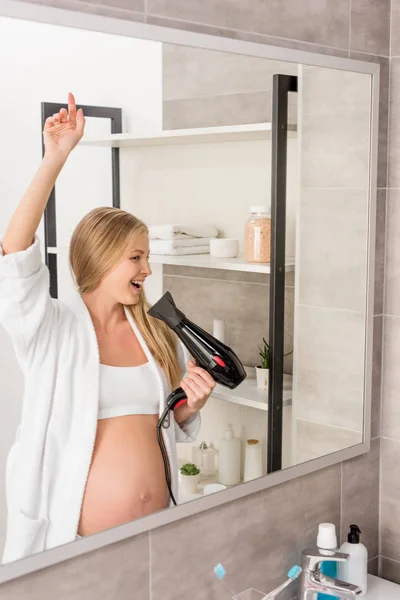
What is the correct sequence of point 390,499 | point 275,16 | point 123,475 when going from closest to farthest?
point 123,475, point 275,16, point 390,499

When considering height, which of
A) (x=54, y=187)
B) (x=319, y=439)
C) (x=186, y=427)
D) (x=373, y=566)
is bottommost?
(x=373, y=566)

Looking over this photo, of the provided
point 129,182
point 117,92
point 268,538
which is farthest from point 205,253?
point 268,538

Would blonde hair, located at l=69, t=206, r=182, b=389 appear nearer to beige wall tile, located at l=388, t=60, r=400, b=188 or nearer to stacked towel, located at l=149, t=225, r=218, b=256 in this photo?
stacked towel, located at l=149, t=225, r=218, b=256

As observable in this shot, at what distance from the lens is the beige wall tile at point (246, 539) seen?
1.36 m

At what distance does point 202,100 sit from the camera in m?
1.30

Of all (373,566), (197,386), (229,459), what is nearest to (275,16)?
(197,386)

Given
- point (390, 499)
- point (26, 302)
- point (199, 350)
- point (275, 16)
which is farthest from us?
point (390, 499)

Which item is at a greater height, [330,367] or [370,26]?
[370,26]

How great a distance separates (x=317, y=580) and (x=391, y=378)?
1.74 feet

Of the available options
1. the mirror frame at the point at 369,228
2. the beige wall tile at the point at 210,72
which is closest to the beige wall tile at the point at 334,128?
the mirror frame at the point at 369,228

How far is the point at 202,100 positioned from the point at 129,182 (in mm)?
218

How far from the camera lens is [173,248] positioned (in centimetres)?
128

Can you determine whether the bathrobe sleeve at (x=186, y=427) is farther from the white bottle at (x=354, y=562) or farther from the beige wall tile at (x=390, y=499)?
the beige wall tile at (x=390, y=499)

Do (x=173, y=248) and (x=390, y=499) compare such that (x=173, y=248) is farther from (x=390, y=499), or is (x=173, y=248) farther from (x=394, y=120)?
(x=390, y=499)
